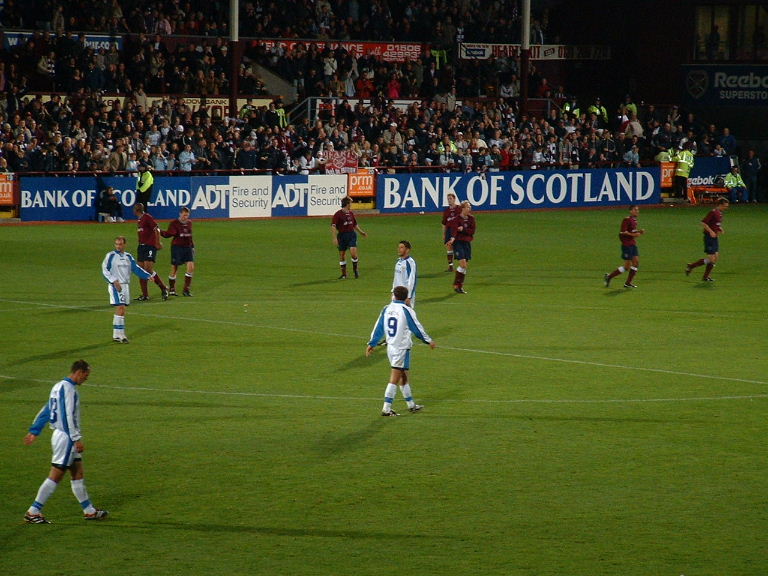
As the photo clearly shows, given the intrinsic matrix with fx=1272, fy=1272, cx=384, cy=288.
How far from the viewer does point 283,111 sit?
49781 millimetres

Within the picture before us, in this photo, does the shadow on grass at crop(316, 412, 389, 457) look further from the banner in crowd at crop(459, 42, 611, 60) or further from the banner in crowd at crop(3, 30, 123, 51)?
the banner in crowd at crop(459, 42, 611, 60)

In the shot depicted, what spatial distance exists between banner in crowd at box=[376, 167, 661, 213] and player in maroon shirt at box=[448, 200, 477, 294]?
1857cm

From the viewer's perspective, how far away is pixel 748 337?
78.5 feet

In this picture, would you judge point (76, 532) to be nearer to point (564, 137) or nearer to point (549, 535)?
point (549, 535)

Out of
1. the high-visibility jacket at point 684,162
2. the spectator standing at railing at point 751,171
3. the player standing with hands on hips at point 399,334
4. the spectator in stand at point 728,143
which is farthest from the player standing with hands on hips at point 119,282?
the spectator in stand at point 728,143

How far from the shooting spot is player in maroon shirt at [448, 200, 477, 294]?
96.5ft

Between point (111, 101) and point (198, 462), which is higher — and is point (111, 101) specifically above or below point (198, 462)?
above

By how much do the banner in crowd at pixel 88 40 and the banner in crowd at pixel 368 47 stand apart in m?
6.53

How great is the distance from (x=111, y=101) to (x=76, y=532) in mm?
36843

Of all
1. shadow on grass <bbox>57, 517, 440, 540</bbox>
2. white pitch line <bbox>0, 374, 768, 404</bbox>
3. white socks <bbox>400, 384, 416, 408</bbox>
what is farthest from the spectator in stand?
shadow on grass <bbox>57, 517, 440, 540</bbox>

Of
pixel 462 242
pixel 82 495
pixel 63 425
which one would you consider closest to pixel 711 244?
pixel 462 242

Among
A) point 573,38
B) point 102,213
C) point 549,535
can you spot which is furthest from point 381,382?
A: point 573,38

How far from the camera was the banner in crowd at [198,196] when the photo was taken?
137ft

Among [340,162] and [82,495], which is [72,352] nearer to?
[82,495]
